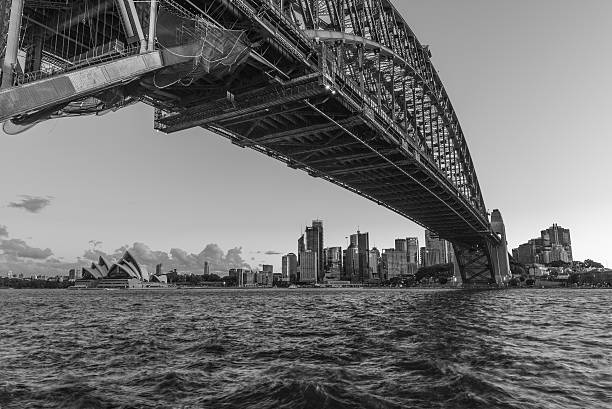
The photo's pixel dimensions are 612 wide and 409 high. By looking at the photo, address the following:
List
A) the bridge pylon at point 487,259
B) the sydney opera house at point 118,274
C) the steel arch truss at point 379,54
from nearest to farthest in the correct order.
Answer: the steel arch truss at point 379,54 → the bridge pylon at point 487,259 → the sydney opera house at point 118,274

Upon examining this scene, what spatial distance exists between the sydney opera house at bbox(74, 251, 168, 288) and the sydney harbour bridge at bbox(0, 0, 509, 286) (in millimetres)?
129371

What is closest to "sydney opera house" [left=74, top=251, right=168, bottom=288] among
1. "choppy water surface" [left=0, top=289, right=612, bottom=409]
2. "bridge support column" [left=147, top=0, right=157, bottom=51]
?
"choppy water surface" [left=0, top=289, right=612, bottom=409]

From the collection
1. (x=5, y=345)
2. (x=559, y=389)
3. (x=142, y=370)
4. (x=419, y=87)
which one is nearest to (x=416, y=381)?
(x=559, y=389)

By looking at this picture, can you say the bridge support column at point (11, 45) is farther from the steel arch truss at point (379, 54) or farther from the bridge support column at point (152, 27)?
the steel arch truss at point (379, 54)

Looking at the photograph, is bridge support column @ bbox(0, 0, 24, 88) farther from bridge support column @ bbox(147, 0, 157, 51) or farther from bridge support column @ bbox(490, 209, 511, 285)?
bridge support column @ bbox(490, 209, 511, 285)

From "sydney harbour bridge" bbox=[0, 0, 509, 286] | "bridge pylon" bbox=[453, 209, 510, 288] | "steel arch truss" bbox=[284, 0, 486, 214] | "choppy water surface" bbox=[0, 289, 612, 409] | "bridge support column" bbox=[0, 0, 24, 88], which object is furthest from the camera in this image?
"bridge pylon" bbox=[453, 209, 510, 288]

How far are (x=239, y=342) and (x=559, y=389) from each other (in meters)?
11.5

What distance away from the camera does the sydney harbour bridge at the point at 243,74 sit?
12.9 metres

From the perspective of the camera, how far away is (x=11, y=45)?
36.6 feet

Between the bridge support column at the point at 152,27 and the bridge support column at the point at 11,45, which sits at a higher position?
the bridge support column at the point at 152,27

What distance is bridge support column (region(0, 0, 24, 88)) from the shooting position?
10992 millimetres

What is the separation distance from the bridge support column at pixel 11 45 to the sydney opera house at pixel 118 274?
159m

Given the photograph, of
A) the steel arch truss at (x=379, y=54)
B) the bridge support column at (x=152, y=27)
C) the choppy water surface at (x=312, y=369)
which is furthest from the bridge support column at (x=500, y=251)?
the bridge support column at (x=152, y=27)

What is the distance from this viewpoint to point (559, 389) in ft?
32.4
